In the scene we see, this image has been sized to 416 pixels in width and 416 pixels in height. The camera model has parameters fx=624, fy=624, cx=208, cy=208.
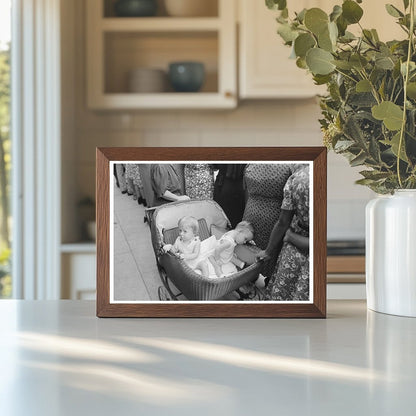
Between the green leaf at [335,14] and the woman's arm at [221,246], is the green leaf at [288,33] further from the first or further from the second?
the woman's arm at [221,246]

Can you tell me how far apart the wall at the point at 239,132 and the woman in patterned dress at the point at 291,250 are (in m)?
2.38

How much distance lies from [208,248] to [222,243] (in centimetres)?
2

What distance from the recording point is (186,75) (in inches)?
115

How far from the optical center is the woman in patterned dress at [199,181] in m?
0.77

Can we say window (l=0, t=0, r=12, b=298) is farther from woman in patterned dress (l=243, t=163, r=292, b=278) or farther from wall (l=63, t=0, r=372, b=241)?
woman in patterned dress (l=243, t=163, r=292, b=278)

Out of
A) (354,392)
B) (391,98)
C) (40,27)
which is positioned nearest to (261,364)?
(354,392)

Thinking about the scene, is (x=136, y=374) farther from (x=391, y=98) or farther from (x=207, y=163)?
(x=391, y=98)

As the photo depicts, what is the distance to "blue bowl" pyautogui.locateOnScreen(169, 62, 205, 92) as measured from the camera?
291 cm

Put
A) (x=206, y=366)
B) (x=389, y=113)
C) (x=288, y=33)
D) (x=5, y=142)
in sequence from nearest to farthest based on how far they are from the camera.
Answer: (x=206, y=366)
(x=389, y=113)
(x=288, y=33)
(x=5, y=142)

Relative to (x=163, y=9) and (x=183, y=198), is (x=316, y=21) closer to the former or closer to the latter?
(x=183, y=198)

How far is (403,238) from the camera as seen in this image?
30.0 inches

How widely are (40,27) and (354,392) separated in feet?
8.15

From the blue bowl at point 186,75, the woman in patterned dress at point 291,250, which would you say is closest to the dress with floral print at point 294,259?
the woman in patterned dress at point 291,250

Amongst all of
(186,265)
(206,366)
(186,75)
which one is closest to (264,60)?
(186,75)
